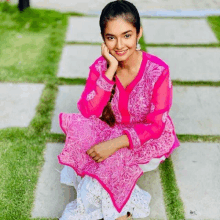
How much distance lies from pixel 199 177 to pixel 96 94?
852 millimetres

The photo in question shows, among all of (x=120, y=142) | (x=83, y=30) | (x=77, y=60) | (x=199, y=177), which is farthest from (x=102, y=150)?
(x=83, y=30)

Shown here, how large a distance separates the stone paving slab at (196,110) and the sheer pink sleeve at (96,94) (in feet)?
2.65

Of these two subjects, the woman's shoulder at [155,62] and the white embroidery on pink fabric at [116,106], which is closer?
the woman's shoulder at [155,62]

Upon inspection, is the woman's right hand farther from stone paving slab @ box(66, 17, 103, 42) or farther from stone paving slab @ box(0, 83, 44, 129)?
stone paving slab @ box(66, 17, 103, 42)

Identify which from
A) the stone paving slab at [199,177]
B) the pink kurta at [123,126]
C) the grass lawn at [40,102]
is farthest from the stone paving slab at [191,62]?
the pink kurta at [123,126]

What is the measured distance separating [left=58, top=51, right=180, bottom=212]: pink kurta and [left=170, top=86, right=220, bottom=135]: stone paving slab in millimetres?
502

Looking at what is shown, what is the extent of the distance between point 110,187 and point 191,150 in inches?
31.9

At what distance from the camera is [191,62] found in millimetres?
3250

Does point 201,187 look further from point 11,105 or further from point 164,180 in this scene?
point 11,105

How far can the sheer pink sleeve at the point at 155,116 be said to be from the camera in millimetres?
1846

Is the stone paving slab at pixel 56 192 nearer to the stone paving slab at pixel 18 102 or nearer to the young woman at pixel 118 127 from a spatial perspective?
the young woman at pixel 118 127

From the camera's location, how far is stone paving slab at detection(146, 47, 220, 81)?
307 centimetres

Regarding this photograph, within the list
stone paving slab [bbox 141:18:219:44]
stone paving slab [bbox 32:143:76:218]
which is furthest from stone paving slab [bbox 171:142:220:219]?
stone paving slab [bbox 141:18:219:44]

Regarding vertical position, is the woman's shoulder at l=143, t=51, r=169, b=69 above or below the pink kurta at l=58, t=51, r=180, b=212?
above
